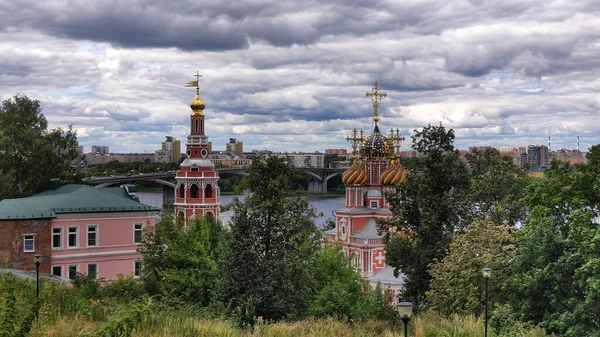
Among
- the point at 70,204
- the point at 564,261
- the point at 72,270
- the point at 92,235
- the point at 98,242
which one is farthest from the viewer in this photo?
the point at 98,242

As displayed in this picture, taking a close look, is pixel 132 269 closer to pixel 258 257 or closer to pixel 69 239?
pixel 69 239

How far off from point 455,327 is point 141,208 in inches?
820

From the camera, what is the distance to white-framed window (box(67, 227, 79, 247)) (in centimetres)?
3034

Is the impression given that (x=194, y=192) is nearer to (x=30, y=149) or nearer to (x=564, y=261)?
(x=30, y=149)

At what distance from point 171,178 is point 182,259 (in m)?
66.1

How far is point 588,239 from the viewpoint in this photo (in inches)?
730

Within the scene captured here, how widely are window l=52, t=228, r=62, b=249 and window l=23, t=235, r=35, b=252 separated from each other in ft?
3.37

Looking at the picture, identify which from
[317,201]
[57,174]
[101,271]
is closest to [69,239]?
[101,271]

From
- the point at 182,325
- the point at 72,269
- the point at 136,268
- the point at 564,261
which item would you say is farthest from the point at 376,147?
the point at 182,325

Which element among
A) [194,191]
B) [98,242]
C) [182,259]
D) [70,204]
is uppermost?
[70,204]

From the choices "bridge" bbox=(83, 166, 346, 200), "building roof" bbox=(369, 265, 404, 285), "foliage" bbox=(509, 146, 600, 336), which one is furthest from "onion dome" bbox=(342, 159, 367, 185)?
"foliage" bbox=(509, 146, 600, 336)

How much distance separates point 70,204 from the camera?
99.8 feet

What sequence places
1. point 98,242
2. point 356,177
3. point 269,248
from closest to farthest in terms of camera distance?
point 269,248 < point 98,242 < point 356,177

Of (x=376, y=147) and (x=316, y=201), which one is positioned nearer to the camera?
(x=376, y=147)
